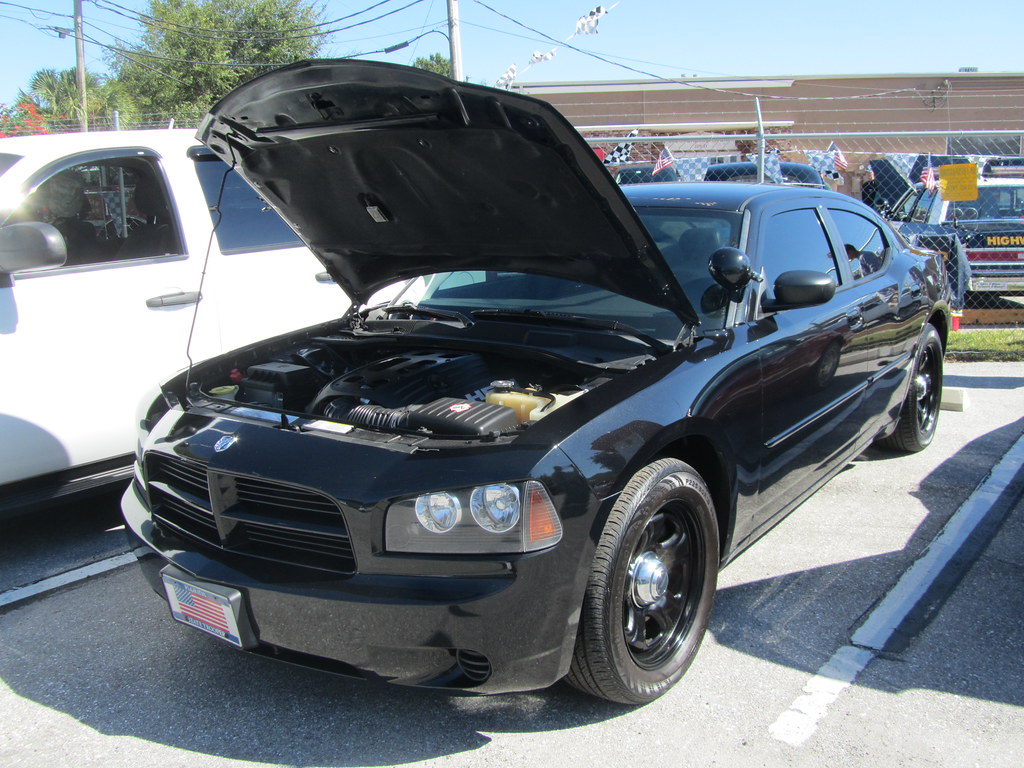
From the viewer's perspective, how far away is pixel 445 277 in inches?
165

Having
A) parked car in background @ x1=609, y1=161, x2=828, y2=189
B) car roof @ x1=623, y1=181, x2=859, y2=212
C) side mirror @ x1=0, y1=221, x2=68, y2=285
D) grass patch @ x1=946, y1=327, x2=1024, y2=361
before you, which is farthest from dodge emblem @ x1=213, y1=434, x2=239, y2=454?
parked car in background @ x1=609, y1=161, x2=828, y2=189

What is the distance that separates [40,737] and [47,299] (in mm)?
2093

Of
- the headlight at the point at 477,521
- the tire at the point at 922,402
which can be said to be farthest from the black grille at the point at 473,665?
the tire at the point at 922,402

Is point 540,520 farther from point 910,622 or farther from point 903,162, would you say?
point 903,162

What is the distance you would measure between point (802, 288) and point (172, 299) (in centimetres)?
304

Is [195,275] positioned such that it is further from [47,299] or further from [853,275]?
[853,275]

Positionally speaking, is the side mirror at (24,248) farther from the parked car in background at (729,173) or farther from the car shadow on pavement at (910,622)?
the parked car in background at (729,173)

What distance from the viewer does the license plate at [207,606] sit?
8.25 ft

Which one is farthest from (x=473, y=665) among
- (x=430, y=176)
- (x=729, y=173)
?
(x=729, y=173)

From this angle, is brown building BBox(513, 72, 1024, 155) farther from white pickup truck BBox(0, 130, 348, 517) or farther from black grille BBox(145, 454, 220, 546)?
black grille BBox(145, 454, 220, 546)

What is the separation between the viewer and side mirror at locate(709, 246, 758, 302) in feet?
10.5

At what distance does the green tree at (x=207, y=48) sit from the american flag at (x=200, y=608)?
30205 millimetres

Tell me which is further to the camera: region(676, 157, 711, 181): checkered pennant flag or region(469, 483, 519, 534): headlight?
region(676, 157, 711, 181): checkered pennant flag

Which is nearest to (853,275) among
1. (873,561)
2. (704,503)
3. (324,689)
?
(873,561)
